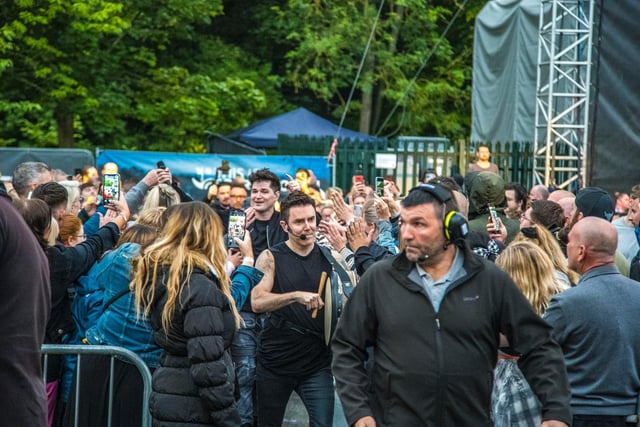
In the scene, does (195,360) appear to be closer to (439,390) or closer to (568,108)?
(439,390)

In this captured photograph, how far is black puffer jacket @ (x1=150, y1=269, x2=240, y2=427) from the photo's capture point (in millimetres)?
5754

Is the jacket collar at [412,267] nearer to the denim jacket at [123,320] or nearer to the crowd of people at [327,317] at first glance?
the crowd of people at [327,317]

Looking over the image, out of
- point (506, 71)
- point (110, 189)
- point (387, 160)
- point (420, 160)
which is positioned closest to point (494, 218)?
point (110, 189)

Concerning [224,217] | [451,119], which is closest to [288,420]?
[224,217]

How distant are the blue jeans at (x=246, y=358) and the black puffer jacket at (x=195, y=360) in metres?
2.34

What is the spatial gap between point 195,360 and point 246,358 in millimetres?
2667

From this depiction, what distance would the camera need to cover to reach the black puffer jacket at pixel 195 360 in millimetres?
5754

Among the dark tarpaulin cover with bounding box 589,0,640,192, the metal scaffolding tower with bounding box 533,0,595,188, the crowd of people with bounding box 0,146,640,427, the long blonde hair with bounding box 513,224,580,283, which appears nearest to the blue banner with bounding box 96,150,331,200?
the metal scaffolding tower with bounding box 533,0,595,188

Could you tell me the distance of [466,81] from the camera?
131ft

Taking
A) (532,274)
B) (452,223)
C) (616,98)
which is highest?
(616,98)

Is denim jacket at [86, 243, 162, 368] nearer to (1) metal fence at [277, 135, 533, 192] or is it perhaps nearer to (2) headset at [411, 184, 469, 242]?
(2) headset at [411, 184, 469, 242]

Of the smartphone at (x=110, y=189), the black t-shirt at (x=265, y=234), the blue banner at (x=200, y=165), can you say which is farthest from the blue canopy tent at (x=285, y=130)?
the smartphone at (x=110, y=189)

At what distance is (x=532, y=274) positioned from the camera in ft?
20.4

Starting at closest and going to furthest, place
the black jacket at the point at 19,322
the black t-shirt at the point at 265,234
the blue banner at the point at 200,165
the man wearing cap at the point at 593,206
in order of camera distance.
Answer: the black jacket at the point at 19,322, the man wearing cap at the point at 593,206, the black t-shirt at the point at 265,234, the blue banner at the point at 200,165
